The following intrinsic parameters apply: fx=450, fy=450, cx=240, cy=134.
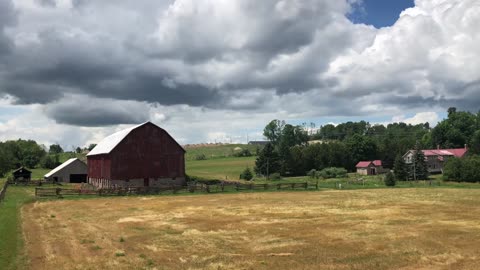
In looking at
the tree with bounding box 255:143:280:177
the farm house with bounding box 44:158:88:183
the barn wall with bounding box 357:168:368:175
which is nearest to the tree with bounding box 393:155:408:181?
the barn wall with bounding box 357:168:368:175

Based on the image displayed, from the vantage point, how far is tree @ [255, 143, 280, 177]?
11119 centimetres

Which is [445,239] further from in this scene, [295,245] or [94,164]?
[94,164]

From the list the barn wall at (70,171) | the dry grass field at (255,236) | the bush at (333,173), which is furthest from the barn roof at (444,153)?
the dry grass field at (255,236)

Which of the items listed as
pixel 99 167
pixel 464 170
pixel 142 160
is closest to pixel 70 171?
pixel 99 167

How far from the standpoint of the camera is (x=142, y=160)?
70.2 meters

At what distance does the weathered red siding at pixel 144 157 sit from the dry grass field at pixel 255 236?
26.4 m

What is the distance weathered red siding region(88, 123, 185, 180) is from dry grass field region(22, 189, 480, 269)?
26418mm

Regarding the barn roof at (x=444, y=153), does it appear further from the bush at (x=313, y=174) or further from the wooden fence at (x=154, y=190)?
the wooden fence at (x=154, y=190)

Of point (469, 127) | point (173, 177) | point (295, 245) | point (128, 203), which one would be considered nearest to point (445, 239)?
point (295, 245)

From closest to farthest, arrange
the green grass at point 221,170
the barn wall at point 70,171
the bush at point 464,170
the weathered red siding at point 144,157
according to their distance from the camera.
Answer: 1. the weathered red siding at point 144,157
2. the bush at point 464,170
3. the barn wall at point 70,171
4. the green grass at point 221,170

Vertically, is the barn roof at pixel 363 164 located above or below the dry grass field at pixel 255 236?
above

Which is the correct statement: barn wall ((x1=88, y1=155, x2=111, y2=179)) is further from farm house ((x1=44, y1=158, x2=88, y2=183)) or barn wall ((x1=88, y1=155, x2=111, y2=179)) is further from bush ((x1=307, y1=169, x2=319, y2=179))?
bush ((x1=307, y1=169, x2=319, y2=179))

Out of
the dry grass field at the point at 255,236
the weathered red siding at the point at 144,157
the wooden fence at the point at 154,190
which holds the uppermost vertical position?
the weathered red siding at the point at 144,157

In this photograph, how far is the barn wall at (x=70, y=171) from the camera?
270 ft
